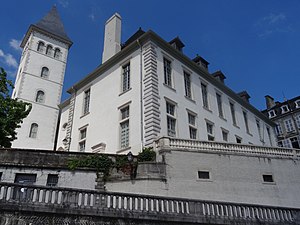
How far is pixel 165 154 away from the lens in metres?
14.7

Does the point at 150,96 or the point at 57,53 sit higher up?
the point at 57,53

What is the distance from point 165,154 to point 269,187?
19.5 feet

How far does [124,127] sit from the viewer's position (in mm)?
19797

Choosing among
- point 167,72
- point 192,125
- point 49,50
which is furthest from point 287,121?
point 49,50

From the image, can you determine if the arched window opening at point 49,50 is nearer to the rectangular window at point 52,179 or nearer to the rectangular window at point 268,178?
the rectangular window at point 52,179

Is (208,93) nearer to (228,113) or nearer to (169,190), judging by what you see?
(228,113)

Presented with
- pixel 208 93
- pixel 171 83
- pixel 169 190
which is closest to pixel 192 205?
pixel 169 190

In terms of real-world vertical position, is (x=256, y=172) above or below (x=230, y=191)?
above

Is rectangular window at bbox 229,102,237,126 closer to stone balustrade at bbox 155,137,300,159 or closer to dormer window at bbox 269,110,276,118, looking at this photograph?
stone balustrade at bbox 155,137,300,159

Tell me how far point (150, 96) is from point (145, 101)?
1.65 feet

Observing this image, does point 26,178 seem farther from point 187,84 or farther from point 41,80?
point 41,80

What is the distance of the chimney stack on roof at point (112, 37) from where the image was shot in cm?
2548

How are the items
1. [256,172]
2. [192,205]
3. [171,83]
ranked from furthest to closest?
[171,83] → [256,172] → [192,205]

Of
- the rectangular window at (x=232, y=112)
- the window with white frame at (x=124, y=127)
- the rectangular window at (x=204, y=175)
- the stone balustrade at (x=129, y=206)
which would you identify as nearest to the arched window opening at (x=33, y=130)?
the window with white frame at (x=124, y=127)
